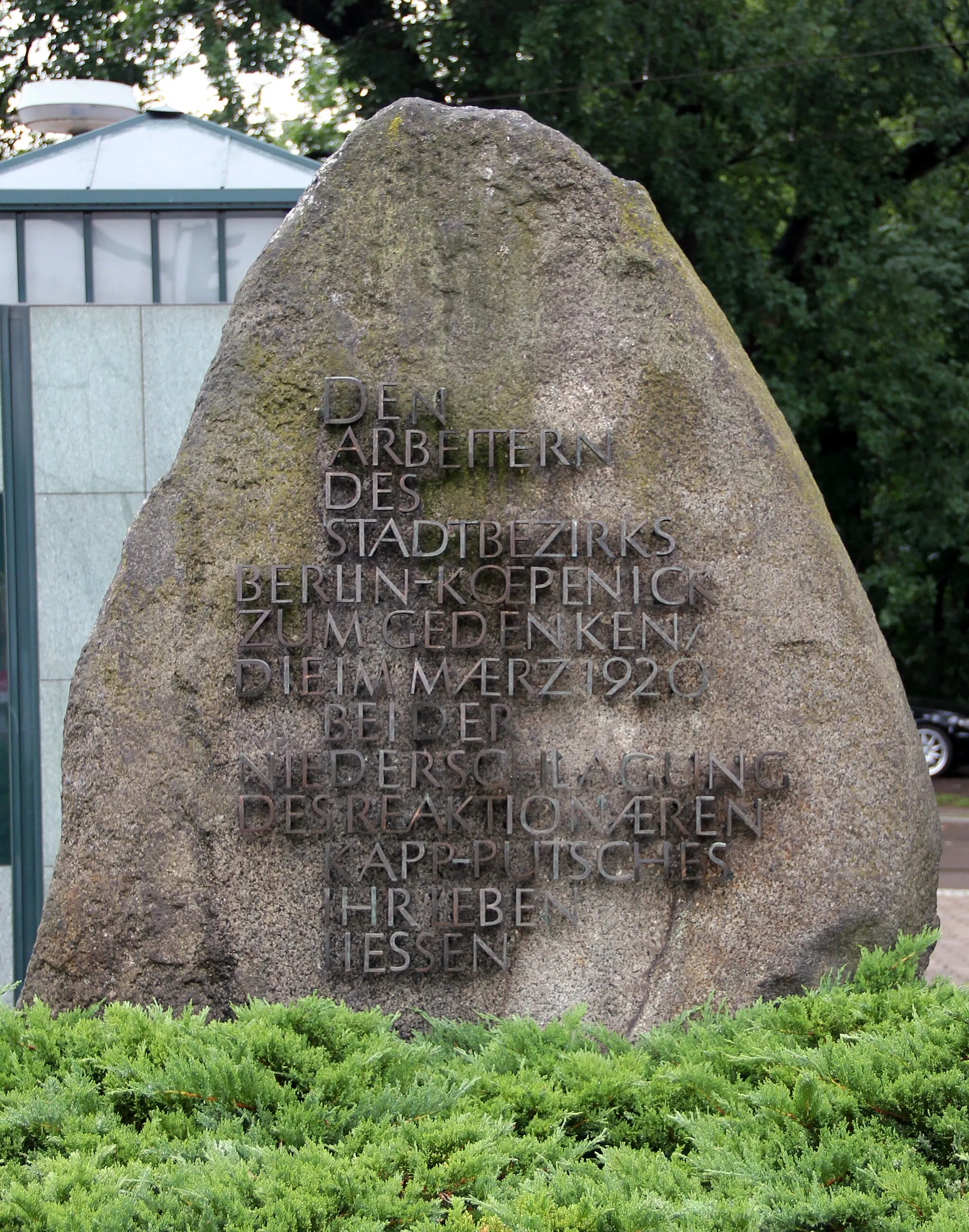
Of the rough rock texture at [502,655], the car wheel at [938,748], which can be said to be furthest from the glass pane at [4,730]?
the car wheel at [938,748]

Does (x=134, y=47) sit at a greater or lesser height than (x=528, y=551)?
greater

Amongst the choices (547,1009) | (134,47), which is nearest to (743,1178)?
(547,1009)

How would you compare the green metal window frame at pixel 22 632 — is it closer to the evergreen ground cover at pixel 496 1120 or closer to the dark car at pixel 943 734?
the evergreen ground cover at pixel 496 1120

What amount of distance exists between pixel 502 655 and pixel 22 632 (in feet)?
9.00

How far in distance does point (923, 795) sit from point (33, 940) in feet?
12.7

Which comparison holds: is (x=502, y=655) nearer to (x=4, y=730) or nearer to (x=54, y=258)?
(x=4, y=730)

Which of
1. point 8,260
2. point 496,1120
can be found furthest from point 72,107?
point 496,1120

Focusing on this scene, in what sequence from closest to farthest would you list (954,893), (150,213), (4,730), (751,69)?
(4,730) < (150,213) < (954,893) < (751,69)

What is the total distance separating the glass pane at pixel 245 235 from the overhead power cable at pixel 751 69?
21.8 ft

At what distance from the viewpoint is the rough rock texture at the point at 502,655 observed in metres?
4.40

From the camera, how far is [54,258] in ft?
21.8

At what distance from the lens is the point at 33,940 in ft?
20.6

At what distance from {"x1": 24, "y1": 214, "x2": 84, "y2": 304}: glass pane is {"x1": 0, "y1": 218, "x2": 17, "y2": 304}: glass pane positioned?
0.18 ft

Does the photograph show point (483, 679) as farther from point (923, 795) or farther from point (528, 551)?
point (923, 795)
